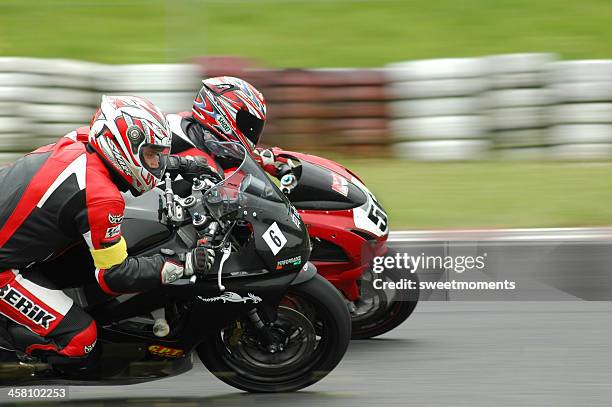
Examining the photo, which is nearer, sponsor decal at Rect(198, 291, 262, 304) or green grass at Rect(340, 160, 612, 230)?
sponsor decal at Rect(198, 291, 262, 304)

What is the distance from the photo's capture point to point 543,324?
6777mm

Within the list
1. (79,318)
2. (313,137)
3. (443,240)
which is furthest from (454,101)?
(79,318)

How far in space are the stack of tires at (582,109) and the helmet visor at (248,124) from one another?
3893mm

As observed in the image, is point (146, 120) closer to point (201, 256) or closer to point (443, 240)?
point (201, 256)

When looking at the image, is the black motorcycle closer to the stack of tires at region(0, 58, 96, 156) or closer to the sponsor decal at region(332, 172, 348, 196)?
the sponsor decal at region(332, 172, 348, 196)

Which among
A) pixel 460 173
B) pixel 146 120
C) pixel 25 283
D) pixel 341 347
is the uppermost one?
pixel 146 120

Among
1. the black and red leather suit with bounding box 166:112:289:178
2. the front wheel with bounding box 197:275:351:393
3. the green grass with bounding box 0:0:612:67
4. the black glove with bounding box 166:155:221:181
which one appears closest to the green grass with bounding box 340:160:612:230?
the green grass with bounding box 0:0:612:67

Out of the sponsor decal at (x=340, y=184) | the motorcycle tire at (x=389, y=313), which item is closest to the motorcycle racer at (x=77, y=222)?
the sponsor decal at (x=340, y=184)

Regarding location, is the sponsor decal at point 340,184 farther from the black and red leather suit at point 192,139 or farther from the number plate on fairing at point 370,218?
the black and red leather suit at point 192,139

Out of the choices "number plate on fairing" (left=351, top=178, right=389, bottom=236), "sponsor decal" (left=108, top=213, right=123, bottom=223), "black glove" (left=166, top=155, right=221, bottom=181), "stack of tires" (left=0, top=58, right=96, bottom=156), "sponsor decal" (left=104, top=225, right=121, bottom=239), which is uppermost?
"sponsor decal" (left=108, top=213, right=123, bottom=223)

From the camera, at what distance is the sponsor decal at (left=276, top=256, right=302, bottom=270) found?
5.16m

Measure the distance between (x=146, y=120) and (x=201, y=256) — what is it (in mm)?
635

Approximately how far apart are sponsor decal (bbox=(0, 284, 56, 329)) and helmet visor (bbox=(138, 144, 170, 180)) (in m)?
0.78

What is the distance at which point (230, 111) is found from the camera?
6.41 meters
